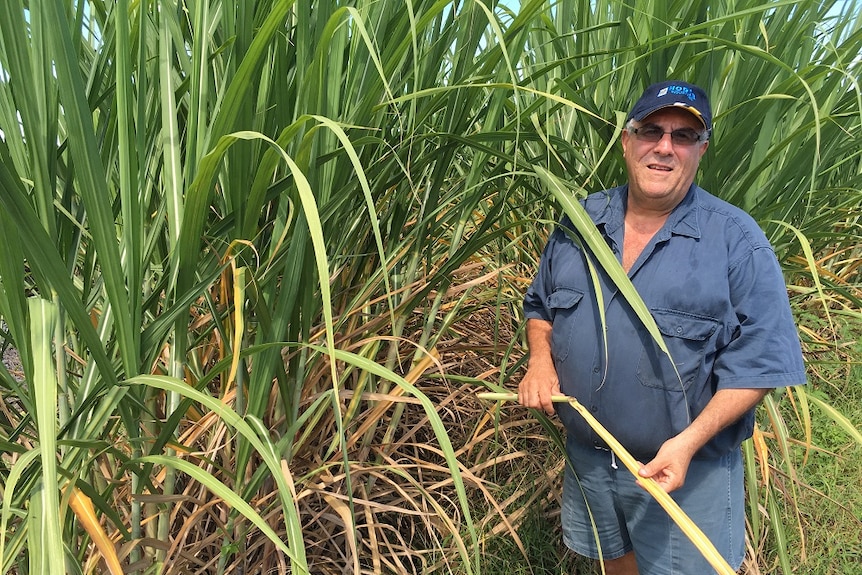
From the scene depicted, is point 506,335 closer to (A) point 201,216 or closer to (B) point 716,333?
(B) point 716,333

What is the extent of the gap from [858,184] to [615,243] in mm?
1254

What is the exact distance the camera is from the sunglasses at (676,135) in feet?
3.63

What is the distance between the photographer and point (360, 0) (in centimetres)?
95

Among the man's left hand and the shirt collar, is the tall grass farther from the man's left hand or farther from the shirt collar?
the man's left hand

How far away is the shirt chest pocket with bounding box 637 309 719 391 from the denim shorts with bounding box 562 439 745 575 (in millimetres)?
181

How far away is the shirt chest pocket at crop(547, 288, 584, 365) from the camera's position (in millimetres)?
1180

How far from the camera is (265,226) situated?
3.04 ft

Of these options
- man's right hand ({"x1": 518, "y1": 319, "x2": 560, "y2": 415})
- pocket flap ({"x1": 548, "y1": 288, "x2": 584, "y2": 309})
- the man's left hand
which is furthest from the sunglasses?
the man's left hand

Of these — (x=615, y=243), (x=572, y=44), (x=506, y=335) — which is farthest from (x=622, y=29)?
(x=506, y=335)

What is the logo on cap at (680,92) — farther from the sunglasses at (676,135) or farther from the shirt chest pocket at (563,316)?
the shirt chest pocket at (563,316)

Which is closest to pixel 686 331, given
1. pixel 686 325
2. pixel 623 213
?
pixel 686 325

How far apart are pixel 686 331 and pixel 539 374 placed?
280mm

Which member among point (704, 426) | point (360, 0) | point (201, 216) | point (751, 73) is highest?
point (360, 0)

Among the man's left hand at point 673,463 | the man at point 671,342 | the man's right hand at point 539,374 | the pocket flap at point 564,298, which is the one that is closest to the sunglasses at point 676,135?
the man at point 671,342
